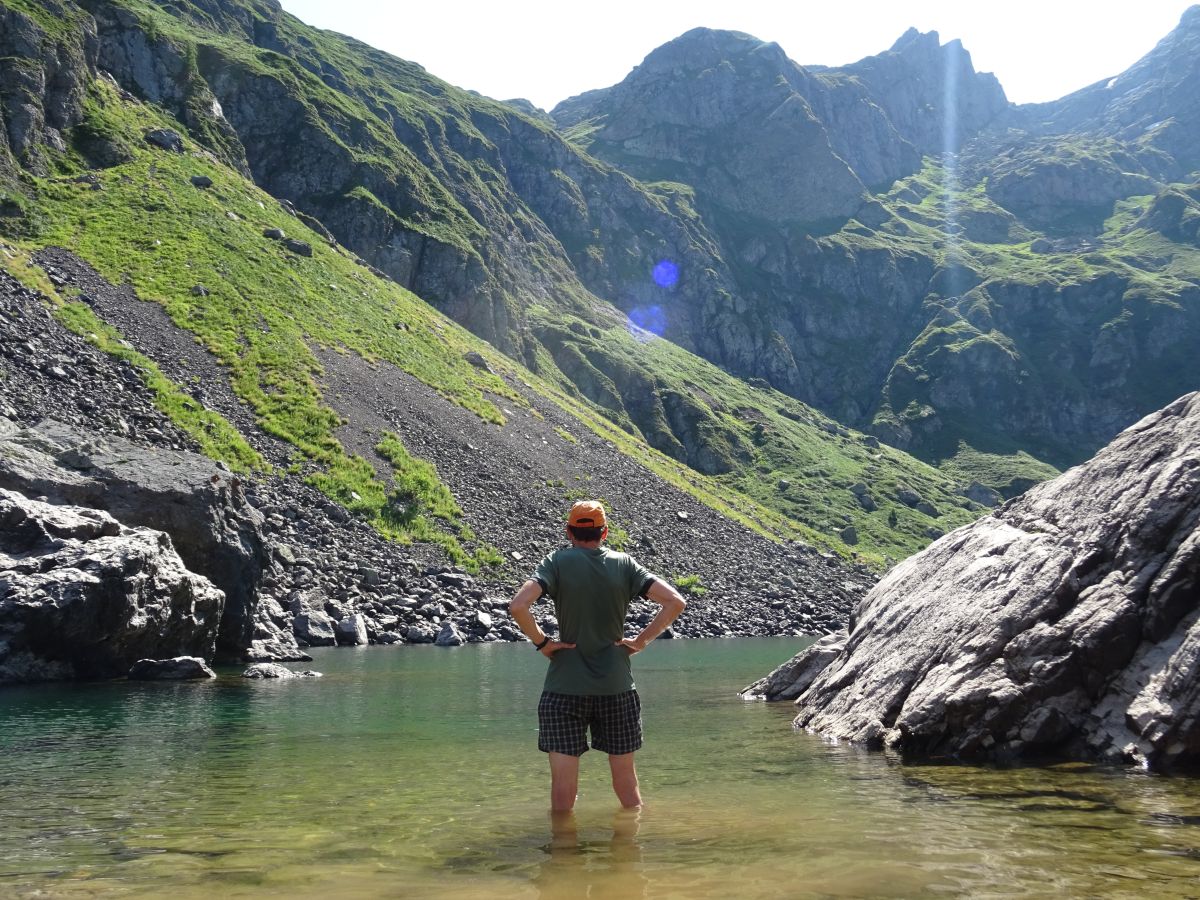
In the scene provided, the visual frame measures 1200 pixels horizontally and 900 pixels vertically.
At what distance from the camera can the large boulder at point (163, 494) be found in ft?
112

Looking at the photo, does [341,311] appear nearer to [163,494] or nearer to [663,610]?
[163,494]

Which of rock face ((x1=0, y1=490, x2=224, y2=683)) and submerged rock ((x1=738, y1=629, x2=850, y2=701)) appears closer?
submerged rock ((x1=738, y1=629, x2=850, y2=701))

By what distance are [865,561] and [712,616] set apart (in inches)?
2840

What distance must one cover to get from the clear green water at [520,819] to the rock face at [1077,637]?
1250mm

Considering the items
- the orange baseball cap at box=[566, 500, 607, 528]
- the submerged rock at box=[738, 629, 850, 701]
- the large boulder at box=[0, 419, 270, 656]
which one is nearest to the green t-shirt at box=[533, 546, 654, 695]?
the orange baseball cap at box=[566, 500, 607, 528]

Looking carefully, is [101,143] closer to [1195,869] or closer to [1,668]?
[1,668]

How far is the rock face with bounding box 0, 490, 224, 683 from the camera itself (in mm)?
27219

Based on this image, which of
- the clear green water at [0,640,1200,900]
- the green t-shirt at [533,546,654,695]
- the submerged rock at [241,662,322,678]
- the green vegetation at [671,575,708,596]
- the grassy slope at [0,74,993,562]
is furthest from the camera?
the green vegetation at [671,575,708,596]

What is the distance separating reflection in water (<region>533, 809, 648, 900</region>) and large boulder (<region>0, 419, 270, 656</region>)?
97.7 ft

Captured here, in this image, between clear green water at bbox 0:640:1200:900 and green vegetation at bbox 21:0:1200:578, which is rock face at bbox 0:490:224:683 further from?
green vegetation at bbox 21:0:1200:578

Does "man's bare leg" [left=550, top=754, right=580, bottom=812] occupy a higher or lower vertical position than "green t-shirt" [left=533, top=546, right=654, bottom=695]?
lower

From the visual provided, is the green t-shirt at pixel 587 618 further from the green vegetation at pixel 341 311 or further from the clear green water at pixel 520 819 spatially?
the green vegetation at pixel 341 311

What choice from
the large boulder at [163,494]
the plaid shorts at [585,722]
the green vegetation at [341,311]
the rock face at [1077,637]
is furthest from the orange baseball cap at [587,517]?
the green vegetation at [341,311]

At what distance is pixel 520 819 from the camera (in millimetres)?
10898
